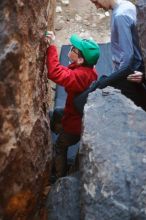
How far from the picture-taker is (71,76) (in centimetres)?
271

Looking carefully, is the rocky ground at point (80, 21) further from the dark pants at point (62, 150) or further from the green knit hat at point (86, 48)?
the green knit hat at point (86, 48)

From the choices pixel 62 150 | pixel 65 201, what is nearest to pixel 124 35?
pixel 62 150

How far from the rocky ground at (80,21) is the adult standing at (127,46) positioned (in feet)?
10.8

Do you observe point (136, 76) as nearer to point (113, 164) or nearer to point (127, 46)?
point (127, 46)

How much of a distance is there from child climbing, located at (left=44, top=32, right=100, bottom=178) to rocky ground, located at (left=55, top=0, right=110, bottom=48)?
3.19 metres

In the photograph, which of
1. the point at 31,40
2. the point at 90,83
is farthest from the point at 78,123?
the point at 31,40

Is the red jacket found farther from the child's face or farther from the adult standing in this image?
the adult standing

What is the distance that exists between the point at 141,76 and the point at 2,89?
3.68 feet

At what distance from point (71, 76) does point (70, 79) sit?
2 centimetres

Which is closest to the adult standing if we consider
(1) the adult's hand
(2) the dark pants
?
(1) the adult's hand

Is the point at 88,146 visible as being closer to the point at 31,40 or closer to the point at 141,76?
the point at 31,40

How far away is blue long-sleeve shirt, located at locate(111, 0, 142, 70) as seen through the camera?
2.70 m

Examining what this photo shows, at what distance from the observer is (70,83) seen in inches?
107

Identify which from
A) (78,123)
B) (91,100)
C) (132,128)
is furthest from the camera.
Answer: (78,123)
